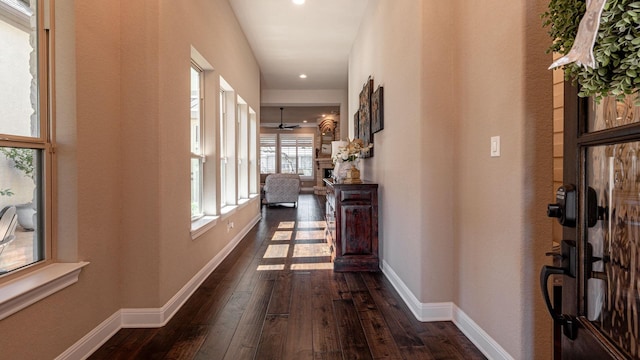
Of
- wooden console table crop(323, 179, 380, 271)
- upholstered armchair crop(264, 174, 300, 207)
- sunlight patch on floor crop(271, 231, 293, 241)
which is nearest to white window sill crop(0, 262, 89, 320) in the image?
wooden console table crop(323, 179, 380, 271)

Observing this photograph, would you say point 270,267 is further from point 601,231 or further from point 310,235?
point 601,231

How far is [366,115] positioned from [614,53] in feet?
12.3

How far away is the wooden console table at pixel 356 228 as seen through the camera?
3547 mm

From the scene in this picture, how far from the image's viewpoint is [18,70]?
5.30 feet

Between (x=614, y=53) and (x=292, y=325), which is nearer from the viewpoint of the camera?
(x=614, y=53)

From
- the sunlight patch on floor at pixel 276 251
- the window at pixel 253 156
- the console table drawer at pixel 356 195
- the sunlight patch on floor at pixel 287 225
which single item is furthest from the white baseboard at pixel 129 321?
the window at pixel 253 156

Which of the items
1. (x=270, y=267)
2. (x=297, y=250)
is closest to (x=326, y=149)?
(x=297, y=250)

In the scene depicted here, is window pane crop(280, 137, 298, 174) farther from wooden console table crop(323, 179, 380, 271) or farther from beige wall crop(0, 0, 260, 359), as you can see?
beige wall crop(0, 0, 260, 359)

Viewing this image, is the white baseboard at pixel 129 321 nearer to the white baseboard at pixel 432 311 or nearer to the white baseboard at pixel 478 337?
the white baseboard at pixel 432 311

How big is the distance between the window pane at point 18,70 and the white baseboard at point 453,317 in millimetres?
2595

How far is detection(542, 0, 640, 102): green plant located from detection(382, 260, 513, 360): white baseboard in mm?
1553

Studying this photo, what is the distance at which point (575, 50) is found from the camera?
28.0 inches

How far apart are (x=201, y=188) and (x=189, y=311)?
1453 mm

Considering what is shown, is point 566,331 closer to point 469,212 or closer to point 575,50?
point 575,50
